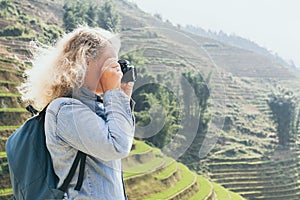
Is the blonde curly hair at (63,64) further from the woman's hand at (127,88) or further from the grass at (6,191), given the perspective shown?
the grass at (6,191)

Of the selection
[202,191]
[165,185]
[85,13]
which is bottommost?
[202,191]

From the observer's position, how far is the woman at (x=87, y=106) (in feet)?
4.94

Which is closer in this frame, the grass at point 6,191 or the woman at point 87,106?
the woman at point 87,106

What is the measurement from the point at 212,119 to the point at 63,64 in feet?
32.8

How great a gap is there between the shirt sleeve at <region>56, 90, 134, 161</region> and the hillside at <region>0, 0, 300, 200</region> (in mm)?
358

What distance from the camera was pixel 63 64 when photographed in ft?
5.30

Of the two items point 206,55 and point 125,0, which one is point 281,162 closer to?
point 206,55

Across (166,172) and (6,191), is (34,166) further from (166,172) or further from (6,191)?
(166,172)

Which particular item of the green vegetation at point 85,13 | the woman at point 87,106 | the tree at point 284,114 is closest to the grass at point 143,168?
the woman at point 87,106

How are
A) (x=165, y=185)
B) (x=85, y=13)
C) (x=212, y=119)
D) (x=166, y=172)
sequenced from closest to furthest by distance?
(x=212, y=119), (x=165, y=185), (x=166, y=172), (x=85, y=13)

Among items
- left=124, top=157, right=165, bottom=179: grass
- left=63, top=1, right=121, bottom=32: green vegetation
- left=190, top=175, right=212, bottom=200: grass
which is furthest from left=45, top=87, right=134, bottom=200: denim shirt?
left=63, top=1, right=121, bottom=32: green vegetation

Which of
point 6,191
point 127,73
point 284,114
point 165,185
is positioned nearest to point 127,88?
point 127,73

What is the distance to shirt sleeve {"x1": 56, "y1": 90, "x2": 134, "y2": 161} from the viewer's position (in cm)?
149

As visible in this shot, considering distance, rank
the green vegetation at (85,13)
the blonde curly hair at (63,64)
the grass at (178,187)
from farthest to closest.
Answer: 1. the green vegetation at (85,13)
2. the grass at (178,187)
3. the blonde curly hair at (63,64)
